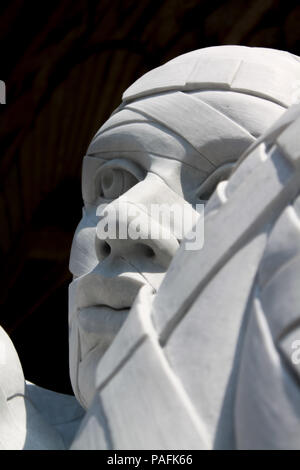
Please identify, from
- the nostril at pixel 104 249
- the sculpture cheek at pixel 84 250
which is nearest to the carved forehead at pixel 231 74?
the sculpture cheek at pixel 84 250

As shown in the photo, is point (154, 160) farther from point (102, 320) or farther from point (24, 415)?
point (24, 415)

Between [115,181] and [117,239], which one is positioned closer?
[117,239]

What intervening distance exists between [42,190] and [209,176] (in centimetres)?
277

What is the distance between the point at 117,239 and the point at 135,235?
4cm

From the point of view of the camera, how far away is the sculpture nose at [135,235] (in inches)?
101

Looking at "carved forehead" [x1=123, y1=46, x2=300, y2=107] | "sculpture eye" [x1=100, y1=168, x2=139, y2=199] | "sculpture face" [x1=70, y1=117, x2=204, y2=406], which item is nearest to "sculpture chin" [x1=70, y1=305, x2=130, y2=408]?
"sculpture face" [x1=70, y1=117, x2=204, y2=406]

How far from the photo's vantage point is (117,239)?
2.58m

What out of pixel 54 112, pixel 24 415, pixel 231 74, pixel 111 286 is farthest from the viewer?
pixel 54 112

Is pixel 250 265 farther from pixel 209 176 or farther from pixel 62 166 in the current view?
pixel 62 166

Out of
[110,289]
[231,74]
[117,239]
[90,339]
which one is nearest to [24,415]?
[90,339]

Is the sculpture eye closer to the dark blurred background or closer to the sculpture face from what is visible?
the sculpture face

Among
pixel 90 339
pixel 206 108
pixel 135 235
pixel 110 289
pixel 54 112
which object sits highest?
pixel 206 108

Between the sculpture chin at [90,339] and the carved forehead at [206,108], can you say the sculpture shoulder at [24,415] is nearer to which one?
the sculpture chin at [90,339]

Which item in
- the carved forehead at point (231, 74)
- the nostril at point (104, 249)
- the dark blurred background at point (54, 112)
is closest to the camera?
the nostril at point (104, 249)
